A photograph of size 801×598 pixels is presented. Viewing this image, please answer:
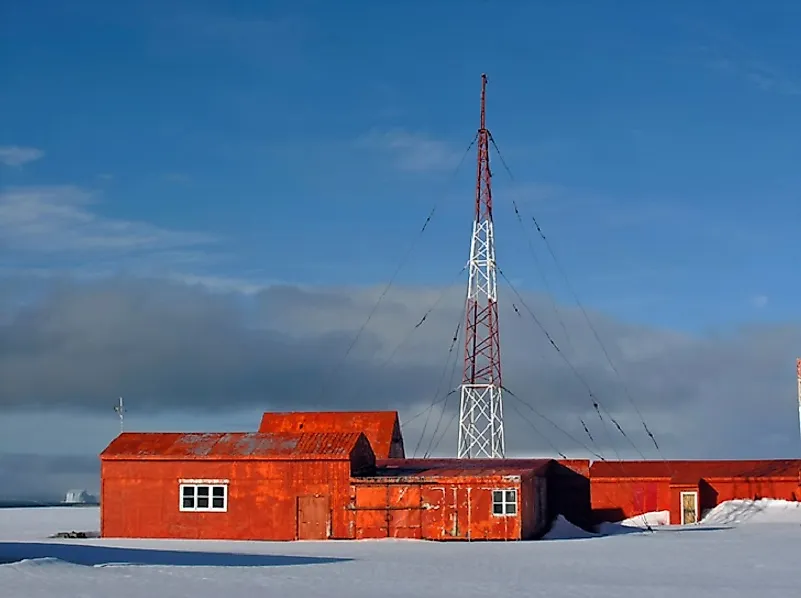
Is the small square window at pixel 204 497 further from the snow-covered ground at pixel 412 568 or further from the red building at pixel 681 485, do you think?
the red building at pixel 681 485

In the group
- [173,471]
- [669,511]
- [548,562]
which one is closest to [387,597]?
[548,562]

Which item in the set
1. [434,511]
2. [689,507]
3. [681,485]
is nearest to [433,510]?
[434,511]

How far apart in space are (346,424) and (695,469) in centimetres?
1792

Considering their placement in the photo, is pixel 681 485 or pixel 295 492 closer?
pixel 295 492

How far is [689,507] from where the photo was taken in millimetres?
59750

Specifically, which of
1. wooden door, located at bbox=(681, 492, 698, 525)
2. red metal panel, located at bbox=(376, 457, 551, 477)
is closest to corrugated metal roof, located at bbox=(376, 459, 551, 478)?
red metal panel, located at bbox=(376, 457, 551, 477)

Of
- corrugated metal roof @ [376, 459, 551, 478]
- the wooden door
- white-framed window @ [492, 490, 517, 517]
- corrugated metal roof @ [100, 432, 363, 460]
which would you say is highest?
corrugated metal roof @ [100, 432, 363, 460]

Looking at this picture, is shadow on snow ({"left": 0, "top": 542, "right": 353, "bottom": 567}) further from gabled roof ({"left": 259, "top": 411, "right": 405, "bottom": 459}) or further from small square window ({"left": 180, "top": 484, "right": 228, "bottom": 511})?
gabled roof ({"left": 259, "top": 411, "right": 405, "bottom": 459})

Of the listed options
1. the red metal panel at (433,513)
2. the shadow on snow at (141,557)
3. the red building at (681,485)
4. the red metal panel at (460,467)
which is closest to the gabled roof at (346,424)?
the red metal panel at (460,467)

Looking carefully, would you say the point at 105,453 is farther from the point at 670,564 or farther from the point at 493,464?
the point at 670,564

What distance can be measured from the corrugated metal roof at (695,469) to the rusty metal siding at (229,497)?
57.1ft

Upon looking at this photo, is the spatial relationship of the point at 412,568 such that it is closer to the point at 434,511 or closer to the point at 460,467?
the point at 434,511

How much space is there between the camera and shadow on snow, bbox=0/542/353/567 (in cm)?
3198

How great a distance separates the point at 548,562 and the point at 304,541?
13.9 m
